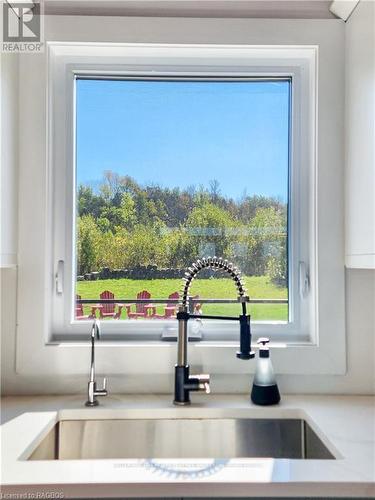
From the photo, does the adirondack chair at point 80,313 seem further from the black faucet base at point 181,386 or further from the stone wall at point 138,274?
the black faucet base at point 181,386

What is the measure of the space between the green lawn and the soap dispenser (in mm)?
226

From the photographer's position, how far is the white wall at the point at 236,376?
4.62 ft

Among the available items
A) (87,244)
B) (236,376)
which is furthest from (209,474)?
(87,244)

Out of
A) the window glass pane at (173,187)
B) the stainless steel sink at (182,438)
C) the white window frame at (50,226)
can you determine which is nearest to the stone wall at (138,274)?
the window glass pane at (173,187)

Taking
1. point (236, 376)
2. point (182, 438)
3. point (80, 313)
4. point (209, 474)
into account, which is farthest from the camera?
point (80, 313)

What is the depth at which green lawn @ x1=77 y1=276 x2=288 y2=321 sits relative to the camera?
5.06ft

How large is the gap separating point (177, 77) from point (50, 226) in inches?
28.6

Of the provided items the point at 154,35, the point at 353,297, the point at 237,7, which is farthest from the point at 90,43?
the point at 353,297

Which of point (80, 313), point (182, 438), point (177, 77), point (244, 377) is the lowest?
point (182, 438)

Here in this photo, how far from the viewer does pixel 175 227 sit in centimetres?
156

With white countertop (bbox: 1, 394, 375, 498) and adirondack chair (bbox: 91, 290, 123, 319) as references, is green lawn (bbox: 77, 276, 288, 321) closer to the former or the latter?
adirondack chair (bbox: 91, 290, 123, 319)

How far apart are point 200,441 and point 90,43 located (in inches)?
54.3

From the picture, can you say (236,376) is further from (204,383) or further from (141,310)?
(141,310)

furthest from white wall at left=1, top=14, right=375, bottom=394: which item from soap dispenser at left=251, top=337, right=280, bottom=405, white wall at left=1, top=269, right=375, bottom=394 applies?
soap dispenser at left=251, top=337, right=280, bottom=405
